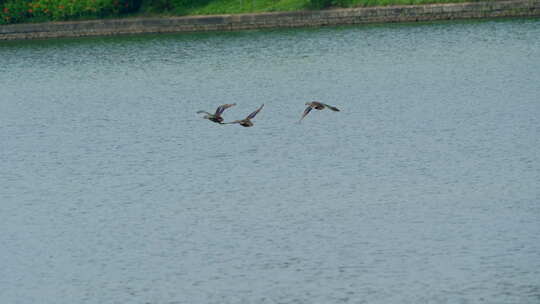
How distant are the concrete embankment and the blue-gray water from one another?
1185 millimetres

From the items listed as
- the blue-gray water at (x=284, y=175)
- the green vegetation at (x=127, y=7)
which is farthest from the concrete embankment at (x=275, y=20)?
the blue-gray water at (x=284, y=175)

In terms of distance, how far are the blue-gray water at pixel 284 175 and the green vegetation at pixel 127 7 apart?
419cm

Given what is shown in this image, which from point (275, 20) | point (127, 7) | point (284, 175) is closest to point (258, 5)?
point (275, 20)

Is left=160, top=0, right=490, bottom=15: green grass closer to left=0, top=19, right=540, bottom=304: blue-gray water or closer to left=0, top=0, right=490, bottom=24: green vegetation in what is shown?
left=0, top=0, right=490, bottom=24: green vegetation

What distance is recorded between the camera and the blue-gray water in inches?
596

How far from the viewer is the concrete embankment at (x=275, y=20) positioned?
37.1m

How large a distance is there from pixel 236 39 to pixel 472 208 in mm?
21424

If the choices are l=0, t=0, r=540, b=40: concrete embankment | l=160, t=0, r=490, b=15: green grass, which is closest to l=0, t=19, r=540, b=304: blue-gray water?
l=0, t=0, r=540, b=40: concrete embankment

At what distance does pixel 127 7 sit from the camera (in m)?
42.4

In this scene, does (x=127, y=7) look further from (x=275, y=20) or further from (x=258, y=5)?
(x=275, y=20)

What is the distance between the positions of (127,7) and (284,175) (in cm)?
2335

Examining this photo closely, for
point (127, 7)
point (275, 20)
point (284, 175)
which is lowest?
point (284, 175)

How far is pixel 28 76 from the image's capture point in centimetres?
3534

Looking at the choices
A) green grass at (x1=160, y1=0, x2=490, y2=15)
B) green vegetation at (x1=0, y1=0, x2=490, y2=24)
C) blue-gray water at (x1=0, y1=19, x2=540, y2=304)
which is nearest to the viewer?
blue-gray water at (x1=0, y1=19, x2=540, y2=304)
